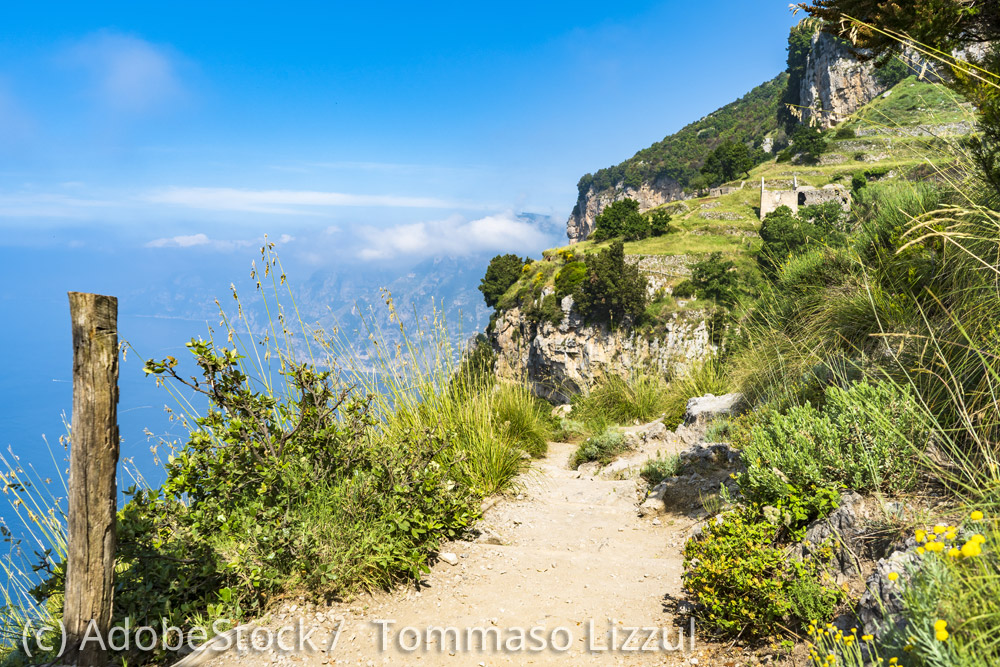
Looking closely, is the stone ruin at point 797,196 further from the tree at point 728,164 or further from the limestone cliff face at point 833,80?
the limestone cliff face at point 833,80

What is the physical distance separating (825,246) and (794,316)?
1.13 metres

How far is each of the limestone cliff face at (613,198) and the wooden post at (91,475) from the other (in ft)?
300

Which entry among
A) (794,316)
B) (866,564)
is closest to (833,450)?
(866,564)

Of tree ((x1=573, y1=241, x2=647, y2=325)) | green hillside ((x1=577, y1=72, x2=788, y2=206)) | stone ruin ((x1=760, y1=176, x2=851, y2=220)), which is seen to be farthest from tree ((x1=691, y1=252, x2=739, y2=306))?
green hillside ((x1=577, y1=72, x2=788, y2=206))

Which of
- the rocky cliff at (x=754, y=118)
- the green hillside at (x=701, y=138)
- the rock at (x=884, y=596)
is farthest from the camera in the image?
the green hillside at (x=701, y=138)

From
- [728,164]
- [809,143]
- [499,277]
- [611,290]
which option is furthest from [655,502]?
[728,164]

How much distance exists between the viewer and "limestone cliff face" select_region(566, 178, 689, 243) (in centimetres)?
11219

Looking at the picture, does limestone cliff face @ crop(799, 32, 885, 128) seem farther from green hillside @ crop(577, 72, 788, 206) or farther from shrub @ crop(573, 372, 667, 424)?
shrub @ crop(573, 372, 667, 424)

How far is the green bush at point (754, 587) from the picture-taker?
2.37 m

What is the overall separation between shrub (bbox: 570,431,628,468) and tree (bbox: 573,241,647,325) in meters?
19.8

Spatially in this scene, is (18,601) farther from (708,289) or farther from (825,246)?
(708,289)

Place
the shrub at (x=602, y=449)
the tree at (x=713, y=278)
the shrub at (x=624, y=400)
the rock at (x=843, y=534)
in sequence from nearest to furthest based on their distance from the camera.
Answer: the rock at (x=843, y=534)
the shrub at (x=602, y=449)
the shrub at (x=624, y=400)
the tree at (x=713, y=278)

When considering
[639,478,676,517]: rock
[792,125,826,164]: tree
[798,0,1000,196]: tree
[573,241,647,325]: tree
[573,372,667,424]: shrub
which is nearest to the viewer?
[798,0,1000,196]: tree

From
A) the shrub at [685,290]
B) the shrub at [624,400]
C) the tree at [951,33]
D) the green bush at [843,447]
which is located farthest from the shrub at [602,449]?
the shrub at [685,290]
